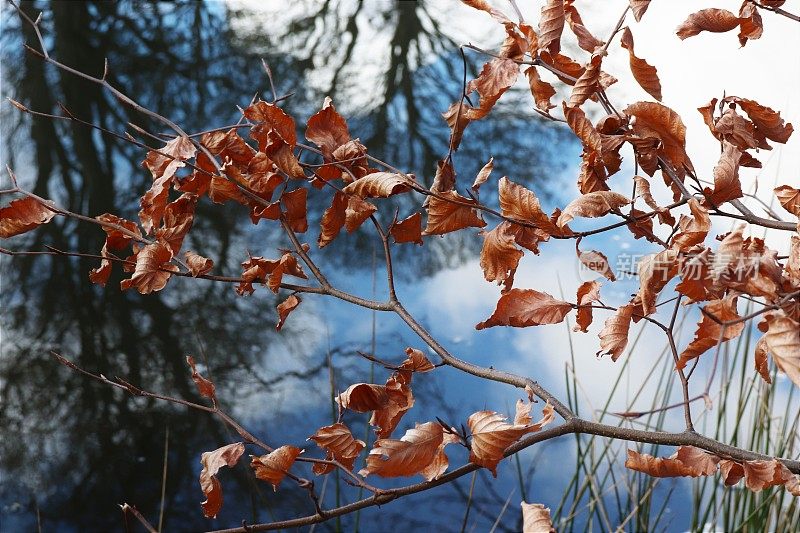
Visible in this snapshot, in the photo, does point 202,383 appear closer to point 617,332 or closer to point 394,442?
point 394,442

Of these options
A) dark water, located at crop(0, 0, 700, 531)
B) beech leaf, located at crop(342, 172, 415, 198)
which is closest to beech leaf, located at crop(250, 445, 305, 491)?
beech leaf, located at crop(342, 172, 415, 198)

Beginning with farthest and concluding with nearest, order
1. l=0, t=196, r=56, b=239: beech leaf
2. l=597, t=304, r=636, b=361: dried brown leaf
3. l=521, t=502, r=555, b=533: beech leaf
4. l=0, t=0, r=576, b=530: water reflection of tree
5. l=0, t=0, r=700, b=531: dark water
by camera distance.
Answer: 1. l=0, t=0, r=576, b=530: water reflection of tree
2. l=0, t=0, r=700, b=531: dark water
3. l=0, t=196, r=56, b=239: beech leaf
4. l=597, t=304, r=636, b=361: dried brown leaf
5. l=521, t=502, r=555, b=533: beech leaf

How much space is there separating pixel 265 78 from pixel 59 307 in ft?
3.99

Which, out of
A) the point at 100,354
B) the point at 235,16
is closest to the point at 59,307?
the point at 100,354

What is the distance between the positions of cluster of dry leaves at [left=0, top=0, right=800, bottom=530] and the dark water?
1.40 meters

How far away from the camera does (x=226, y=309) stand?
9.57 feet

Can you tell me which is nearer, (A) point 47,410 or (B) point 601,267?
(B) point 601,267

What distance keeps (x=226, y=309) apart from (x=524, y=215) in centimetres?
229

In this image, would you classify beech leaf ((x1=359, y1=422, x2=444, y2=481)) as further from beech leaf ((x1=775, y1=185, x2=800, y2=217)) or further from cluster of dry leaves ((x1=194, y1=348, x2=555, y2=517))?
beech leaf ((x1=775, y1=185, x2=800, y2=217))

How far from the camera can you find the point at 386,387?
31.4 inches

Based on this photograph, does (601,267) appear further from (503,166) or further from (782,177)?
(503,166)

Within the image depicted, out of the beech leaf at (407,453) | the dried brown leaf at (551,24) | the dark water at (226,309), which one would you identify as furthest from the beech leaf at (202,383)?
the dark water at (226,309)

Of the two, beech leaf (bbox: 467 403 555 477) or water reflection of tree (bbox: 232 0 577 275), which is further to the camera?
water reflection of tree (bbox: 232 0 577 275)

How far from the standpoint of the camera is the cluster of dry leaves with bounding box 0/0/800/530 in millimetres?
693
